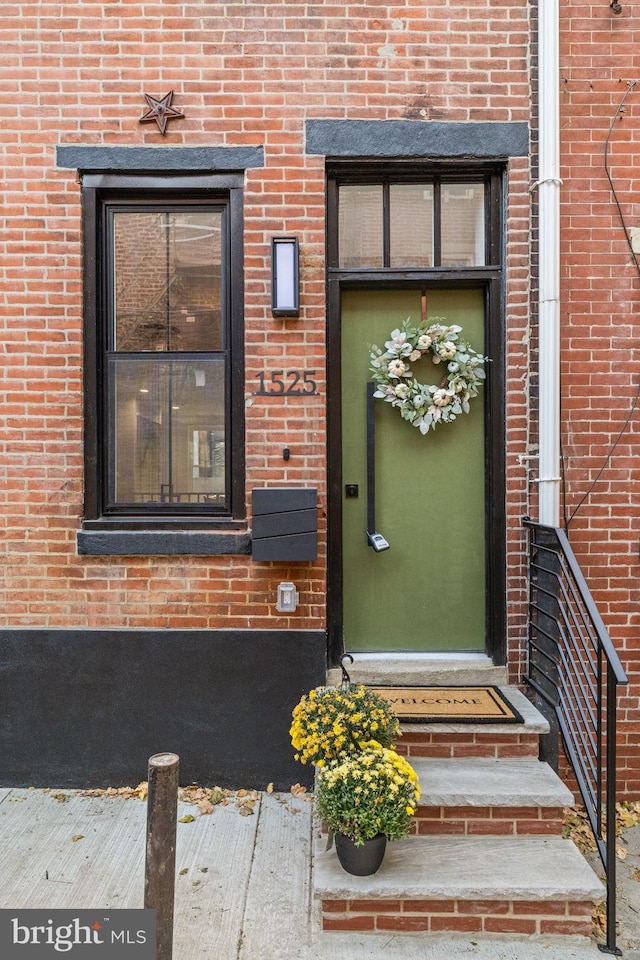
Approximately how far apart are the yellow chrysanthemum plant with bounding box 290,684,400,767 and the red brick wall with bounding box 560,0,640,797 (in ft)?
5.40

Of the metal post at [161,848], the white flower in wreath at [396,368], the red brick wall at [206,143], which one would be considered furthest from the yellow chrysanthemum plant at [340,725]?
the white flower in wreath at [396,368]

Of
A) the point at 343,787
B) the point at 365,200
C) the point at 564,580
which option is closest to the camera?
the point at 343,787

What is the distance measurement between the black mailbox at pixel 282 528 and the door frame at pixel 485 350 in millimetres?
242

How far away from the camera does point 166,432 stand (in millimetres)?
3816

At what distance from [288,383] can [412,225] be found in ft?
4.19

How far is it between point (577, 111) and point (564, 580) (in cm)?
278

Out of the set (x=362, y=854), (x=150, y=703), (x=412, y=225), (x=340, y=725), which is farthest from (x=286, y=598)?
(x=412, y=225)

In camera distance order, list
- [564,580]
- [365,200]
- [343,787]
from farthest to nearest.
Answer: [365,200] → [564,580] → [343,787]

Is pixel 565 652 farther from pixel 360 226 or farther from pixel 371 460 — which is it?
pixel 360 226

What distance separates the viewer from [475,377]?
377 cm

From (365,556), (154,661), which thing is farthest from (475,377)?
(154,661)

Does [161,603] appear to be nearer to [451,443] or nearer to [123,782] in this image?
[123,782]

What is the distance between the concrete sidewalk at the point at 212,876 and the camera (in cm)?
256

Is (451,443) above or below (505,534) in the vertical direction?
above
